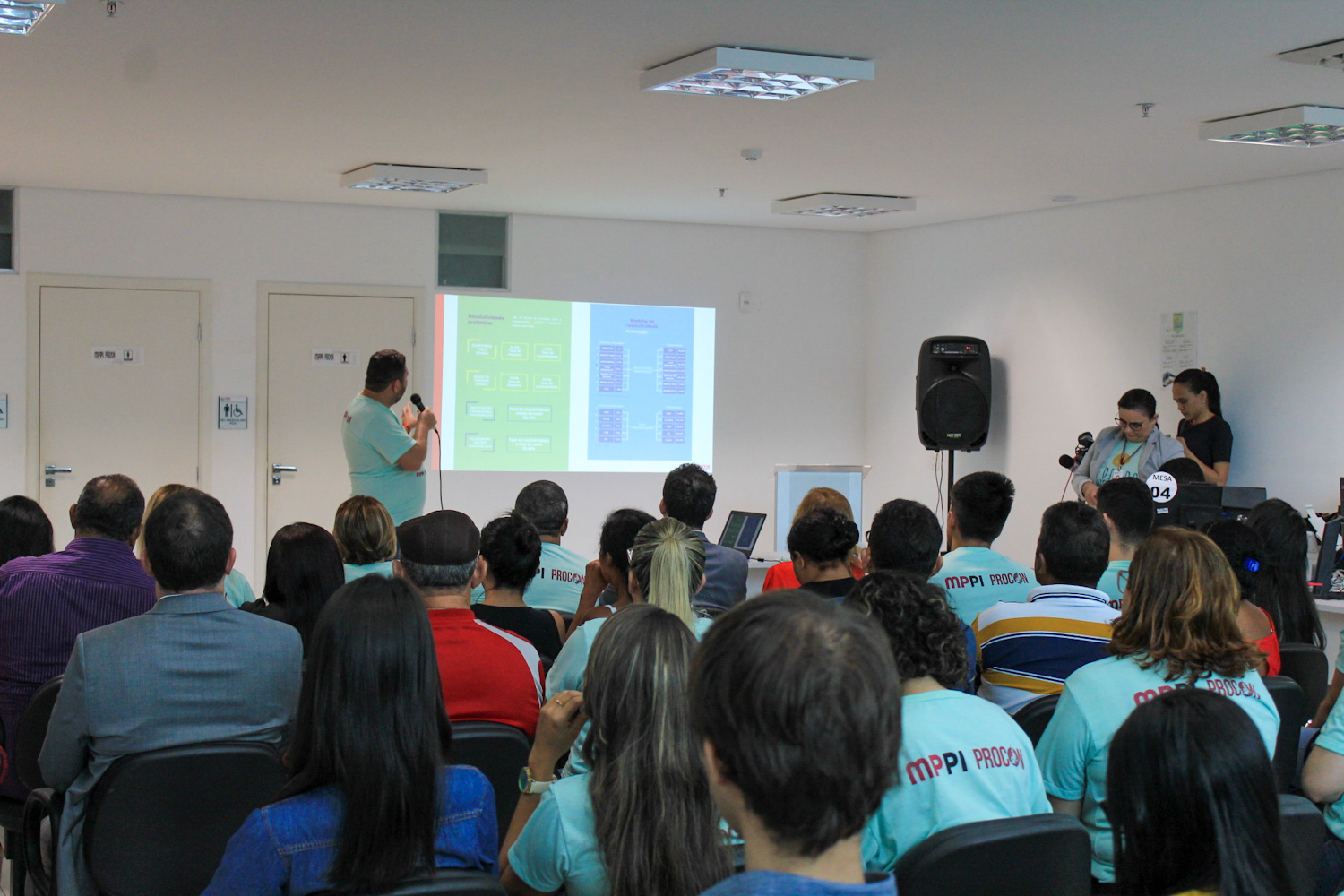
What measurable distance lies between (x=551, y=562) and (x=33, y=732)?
1.64 m

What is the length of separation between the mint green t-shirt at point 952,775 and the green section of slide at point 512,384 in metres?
6.35

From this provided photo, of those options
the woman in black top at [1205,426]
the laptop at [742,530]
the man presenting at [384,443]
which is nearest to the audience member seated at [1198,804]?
the laptop at [742,530]

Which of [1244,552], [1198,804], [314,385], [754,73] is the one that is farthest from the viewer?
[314,385]

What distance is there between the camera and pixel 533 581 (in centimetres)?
385

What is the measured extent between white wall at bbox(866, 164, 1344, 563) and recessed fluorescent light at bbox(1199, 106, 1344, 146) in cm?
99

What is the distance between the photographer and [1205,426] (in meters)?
6.18

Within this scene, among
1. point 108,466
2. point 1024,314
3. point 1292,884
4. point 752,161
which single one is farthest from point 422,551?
point 1024,314

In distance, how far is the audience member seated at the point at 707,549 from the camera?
3.86m

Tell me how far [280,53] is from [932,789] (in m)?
3.51

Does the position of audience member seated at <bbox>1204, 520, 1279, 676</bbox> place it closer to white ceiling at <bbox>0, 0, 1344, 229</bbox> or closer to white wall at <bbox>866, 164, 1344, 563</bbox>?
white ceiling at <bbox>0, 0, 1344, 229</bbox>

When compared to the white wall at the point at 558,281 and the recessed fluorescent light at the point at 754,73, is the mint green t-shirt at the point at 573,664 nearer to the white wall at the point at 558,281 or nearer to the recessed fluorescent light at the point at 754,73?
the recessed fluorescent light at the point at 754,73

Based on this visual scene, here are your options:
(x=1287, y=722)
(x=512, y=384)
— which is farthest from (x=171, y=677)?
(x=512, y=384)

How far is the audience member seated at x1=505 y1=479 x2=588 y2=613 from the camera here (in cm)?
383

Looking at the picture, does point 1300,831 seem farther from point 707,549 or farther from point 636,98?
point 636,98
